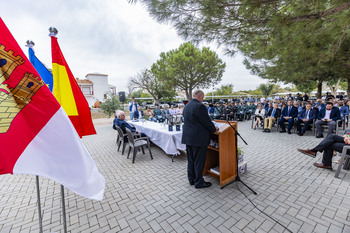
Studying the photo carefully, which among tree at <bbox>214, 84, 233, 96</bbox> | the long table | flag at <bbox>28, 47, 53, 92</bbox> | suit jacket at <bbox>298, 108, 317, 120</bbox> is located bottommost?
the long table

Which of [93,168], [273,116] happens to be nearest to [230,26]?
[93,168]

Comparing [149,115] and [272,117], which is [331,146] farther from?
[149,115]

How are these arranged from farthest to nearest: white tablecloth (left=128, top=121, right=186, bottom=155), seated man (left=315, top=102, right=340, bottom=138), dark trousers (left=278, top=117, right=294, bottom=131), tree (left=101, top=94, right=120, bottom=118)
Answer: tree (left=101, top=94, right=120, bottom=118)
dark trousers (left=278, top=117, right=294, bottom=131)
seated man (left=315, top=102, right=340, bottom=138)
white tablecloth (left=128, top=121, right=186, bottom=155)

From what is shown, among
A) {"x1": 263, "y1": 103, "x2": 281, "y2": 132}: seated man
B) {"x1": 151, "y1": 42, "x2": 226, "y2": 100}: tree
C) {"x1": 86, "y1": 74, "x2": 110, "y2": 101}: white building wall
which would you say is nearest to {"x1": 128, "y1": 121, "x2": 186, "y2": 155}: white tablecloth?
{"x1": 263, "y1": 103, "x2": 281, "y2": 132}: seated man

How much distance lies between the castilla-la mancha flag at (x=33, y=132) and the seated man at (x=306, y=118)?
8.94 metres

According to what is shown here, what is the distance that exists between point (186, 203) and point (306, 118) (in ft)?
25.3

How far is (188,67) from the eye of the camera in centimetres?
2456

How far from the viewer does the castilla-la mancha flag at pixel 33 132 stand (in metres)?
1.27

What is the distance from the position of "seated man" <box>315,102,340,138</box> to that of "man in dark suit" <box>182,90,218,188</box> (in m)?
6.69

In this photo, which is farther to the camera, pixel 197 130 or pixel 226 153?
pixel 226 153

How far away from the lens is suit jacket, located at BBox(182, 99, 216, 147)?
2.98 m

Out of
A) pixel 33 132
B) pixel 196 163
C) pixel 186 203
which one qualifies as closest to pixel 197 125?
pixel 196 163

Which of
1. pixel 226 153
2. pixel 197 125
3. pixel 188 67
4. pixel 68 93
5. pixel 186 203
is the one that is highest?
pixel 188 67

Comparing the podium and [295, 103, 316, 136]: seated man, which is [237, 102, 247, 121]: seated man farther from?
the podium
